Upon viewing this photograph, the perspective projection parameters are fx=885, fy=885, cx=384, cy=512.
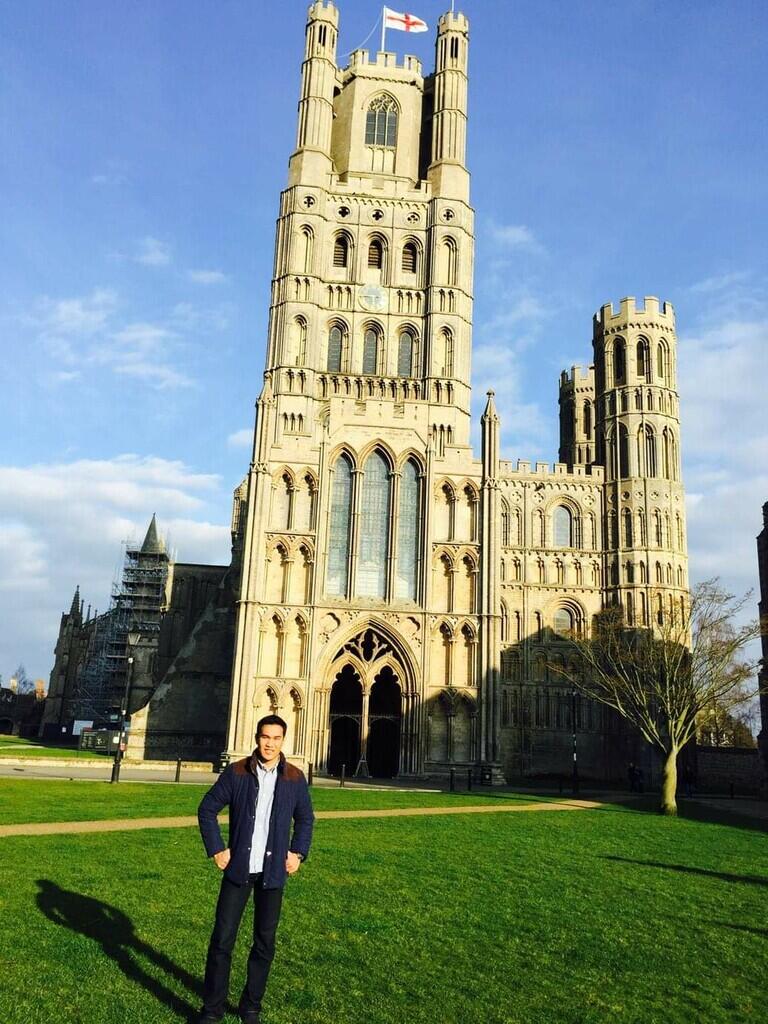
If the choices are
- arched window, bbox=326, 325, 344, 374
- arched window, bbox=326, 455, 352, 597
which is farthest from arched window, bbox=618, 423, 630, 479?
arched window, bbox=326, 455, 352, 597

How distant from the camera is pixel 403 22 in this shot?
54.9 m

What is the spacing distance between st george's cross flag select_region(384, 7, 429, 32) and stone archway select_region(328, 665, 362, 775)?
129 feet

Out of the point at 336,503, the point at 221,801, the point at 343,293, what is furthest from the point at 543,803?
the point at 343,293

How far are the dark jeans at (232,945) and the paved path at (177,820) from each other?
397 inches

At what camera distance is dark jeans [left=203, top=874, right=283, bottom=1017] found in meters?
6.25

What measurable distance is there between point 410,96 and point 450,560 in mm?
33189

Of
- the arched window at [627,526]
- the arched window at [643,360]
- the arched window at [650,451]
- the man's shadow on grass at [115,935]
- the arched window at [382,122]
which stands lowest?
the man's shadow on grass at [115,935]

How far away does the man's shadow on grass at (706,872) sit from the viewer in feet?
43.7

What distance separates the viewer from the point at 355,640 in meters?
43.1

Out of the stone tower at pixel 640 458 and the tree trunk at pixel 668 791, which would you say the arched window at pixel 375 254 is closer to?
the stone tower at pixel 640 458

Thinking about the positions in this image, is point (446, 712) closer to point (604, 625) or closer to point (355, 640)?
point (355, 640)

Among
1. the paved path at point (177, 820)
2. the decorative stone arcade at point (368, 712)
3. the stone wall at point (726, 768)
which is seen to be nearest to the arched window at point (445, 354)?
the decorative stone arcade at point (368, 712)

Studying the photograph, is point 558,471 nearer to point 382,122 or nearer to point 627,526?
point 627,526

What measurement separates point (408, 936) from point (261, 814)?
3.24 meters
